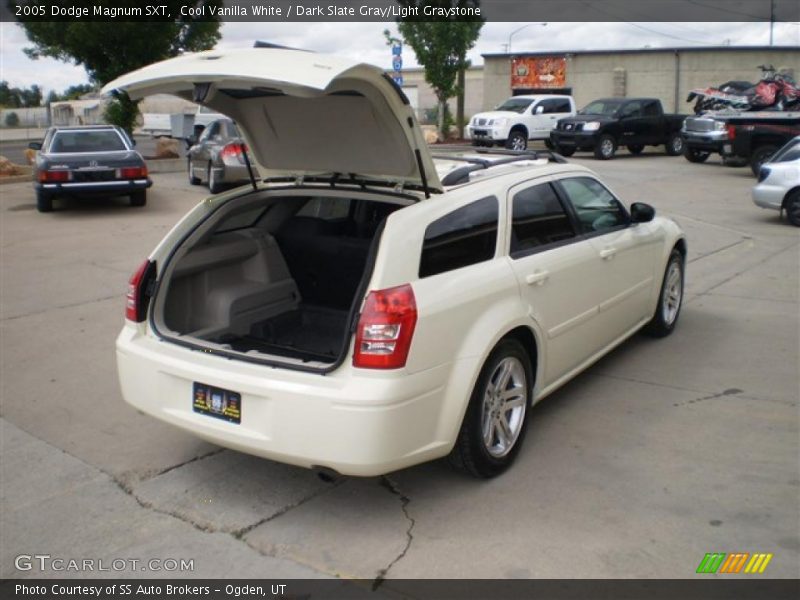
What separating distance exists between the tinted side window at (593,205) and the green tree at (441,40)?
2635cm

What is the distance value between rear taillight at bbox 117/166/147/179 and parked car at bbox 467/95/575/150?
537 inches

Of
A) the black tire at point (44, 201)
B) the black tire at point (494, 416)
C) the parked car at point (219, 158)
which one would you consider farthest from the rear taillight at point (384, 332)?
the parked car at point (219, 158)

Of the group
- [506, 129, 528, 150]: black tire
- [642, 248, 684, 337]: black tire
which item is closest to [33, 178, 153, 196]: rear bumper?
[642, 248, 684, 337]: black tire

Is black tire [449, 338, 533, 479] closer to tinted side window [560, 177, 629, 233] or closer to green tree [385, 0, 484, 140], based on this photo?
tinted side window [560, 177, 629, 233]

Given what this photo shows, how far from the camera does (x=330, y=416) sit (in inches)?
142

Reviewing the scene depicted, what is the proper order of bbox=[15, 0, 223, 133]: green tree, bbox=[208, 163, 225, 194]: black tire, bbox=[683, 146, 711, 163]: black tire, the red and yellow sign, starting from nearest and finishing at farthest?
bbox=[208, 163, 225, 194]: black tire
bbox=[15, 0, 223, 133]: green tree
bbox=[683, 146, 711, 163]: black tire
the red and yellow sign

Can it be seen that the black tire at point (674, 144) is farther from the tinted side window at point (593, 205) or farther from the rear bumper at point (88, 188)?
the tinted side window at point (593, 205)

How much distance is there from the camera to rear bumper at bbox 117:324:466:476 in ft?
11.8

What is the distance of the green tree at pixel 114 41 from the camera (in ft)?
67.7

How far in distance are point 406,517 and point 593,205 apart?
8.94 ft

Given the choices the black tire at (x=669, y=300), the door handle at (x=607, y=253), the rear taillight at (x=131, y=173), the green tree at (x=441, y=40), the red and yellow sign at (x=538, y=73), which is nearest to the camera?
the door handle at (x=607, y=253)

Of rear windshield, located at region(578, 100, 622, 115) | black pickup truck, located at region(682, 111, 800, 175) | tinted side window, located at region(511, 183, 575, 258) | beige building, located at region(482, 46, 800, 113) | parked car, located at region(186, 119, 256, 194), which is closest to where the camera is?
tinted side window, located at region(511, 183, 575, 258)

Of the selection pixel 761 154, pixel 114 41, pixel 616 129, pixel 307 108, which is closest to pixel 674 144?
pixel 616 129
